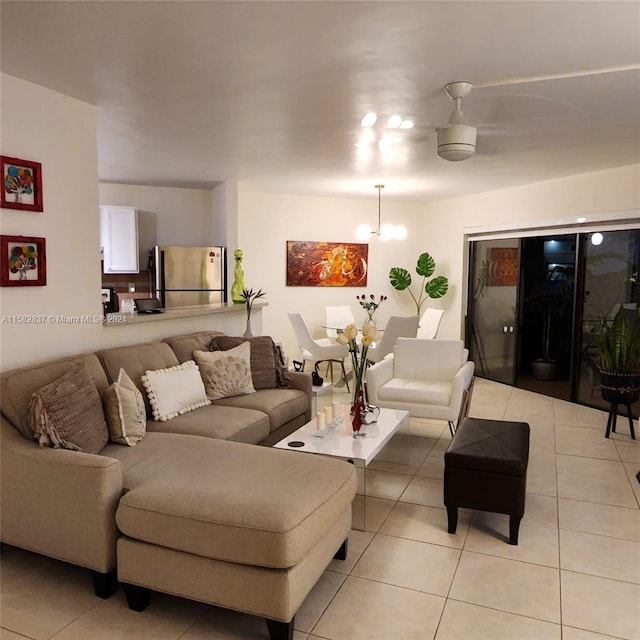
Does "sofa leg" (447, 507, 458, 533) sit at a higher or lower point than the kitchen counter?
lower

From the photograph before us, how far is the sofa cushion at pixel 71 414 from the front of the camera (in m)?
2.50

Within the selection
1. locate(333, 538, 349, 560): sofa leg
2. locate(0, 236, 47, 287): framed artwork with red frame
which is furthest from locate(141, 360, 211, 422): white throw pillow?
locate(333, 538, 349, 560): sofa leg

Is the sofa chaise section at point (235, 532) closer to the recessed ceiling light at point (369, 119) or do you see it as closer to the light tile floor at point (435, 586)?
the light tile floor at point (435, 586)

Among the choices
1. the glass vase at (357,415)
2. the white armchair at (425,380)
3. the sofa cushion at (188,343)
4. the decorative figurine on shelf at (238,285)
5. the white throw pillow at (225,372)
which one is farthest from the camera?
the decorative figurine on shelf at (238,285)

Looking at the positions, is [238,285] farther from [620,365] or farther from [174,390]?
[620,365]

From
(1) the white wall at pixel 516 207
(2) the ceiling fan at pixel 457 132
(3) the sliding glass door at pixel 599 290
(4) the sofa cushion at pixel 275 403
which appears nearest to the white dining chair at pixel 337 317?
(1) the white wall at pixel 516 207

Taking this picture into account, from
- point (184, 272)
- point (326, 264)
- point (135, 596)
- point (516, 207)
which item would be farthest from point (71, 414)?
point (516, 207)

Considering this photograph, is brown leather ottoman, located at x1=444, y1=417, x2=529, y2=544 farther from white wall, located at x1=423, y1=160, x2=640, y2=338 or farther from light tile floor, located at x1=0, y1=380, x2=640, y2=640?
white wall, located at x1=423, y1=160, x2=640, y2=338

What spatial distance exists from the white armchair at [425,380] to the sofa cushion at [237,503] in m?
1.94

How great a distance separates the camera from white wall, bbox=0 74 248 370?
9.91ft

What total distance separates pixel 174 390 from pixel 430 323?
14.4 ft

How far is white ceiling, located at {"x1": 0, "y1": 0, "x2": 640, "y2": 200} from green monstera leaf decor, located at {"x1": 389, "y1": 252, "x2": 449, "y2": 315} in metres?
2.62

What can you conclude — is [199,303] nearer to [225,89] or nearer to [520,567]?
[225,89]

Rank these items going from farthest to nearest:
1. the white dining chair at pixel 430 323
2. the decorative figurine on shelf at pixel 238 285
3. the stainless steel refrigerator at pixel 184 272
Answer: the white dining chair at pixel 430 323 → the stainless steel refrigerator at pixel 184 272 → the decorative figurine on shelf at pixel 238 285
